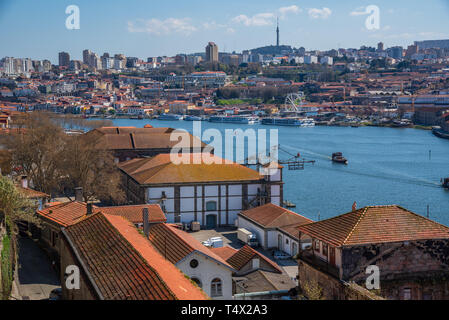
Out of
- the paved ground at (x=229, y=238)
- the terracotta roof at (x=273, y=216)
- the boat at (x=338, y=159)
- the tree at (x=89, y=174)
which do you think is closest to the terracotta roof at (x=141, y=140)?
the tree at (x=89, y=174)

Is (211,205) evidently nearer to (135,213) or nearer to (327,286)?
(135,213)

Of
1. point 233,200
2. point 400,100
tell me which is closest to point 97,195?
point 233,200

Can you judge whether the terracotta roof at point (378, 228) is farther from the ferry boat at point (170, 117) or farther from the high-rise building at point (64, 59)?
the high-rise building at point (64, 59)

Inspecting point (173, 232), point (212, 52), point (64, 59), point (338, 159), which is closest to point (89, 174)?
point (173, 232)

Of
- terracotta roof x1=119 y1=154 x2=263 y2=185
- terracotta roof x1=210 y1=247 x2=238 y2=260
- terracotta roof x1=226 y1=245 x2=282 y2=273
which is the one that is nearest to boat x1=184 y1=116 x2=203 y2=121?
terracotta roof x1=119 y1=154 x2=263 y2=185

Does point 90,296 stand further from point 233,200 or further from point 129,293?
point 233,200

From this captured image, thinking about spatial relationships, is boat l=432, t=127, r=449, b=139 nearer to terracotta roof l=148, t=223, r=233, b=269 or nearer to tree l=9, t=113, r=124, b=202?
tree l=9, t=113, r=124, b=202
